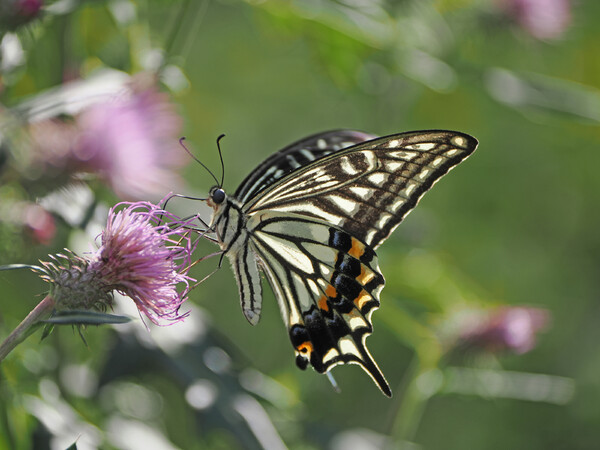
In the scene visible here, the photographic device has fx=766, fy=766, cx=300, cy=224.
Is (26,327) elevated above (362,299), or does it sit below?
below

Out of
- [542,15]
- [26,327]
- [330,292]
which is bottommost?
[26,327]

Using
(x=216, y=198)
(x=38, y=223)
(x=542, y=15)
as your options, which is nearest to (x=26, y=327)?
(x=38, y=223)

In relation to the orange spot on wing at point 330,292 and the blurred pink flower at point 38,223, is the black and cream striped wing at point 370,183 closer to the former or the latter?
the orange spot on wing at point 330,292

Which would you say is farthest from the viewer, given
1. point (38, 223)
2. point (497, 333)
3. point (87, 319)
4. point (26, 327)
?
point (497, 333)

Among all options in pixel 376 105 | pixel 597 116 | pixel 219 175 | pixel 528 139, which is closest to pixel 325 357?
pixel 597 116

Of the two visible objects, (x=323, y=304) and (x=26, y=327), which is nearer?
(x=26, y=327)

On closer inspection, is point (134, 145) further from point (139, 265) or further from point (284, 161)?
point (139, 265)
